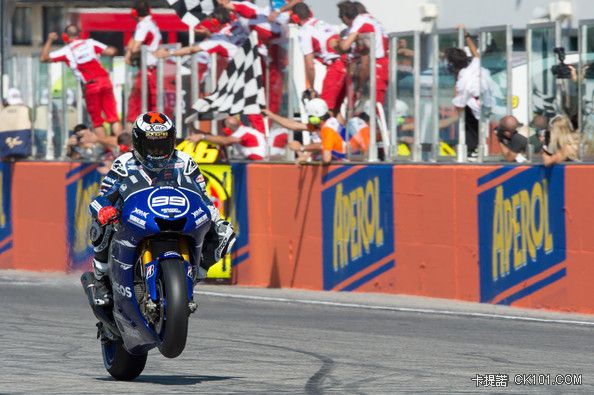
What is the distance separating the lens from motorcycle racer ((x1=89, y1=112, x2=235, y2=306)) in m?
9.46

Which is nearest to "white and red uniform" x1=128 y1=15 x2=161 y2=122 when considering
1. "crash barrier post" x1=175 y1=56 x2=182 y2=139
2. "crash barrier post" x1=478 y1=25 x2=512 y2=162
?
"crash barrier post" x1=175 y1=56 x2=182 y2=139

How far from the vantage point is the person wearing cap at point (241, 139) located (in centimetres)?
1966

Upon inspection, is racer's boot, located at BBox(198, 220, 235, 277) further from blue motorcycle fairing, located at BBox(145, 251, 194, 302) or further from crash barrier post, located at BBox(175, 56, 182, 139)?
crash barrier post, located at BBox(175, 56, 182, 139)

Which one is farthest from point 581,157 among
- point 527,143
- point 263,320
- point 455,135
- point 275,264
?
point 275,264

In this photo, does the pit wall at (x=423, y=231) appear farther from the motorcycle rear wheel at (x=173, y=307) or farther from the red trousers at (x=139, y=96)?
the motorcycle rear wheel at (x=173, y=307)

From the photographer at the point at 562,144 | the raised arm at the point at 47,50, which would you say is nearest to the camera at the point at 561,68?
the photographer at the point at 562,144

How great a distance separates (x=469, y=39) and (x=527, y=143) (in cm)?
135

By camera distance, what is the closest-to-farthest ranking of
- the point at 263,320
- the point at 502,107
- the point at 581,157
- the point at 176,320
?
the point at 176,320
the point at 263,320
the point at 581,157
the point at 502,107

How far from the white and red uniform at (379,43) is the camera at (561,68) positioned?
2725 mm

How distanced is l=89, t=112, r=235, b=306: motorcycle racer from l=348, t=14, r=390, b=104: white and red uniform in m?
8.43

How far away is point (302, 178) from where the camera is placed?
736 inches

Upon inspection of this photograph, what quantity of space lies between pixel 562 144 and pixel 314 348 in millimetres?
4667

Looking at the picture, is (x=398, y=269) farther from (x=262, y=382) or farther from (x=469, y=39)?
(x=262, y=382)

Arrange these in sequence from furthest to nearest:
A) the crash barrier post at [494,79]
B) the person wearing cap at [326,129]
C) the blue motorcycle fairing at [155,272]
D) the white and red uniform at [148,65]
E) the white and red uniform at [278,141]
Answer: the white and red uniform at [148,65]
the white and red uniform at [278,141]
the person wearing cap at [326,129]
the crash barrier post at [494,79]
the blue motorcycle fairing at [155,272]
